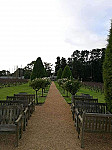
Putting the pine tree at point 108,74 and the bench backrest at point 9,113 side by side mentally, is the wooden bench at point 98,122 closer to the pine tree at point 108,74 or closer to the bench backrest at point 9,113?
the pine tree at point 108,74

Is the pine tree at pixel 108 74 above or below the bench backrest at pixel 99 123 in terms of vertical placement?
above

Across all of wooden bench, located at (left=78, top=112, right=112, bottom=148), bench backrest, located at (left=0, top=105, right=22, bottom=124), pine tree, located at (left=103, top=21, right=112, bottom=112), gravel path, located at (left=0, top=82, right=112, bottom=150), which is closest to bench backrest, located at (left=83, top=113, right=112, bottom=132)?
wooden bench, located at (left=78, top=112, right=112, bottom=148)

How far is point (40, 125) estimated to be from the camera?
5.92m

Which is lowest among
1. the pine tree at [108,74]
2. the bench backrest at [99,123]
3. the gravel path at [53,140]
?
the gravel path at [53,140]

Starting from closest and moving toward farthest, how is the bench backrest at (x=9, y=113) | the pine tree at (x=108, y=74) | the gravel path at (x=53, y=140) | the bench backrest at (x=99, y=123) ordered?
the gravel path at (x=53, y=140) < the bench backrest at (x=99, y=123) < the bench backrest at (x=9, y=113) < the pine tree at (x=108, y=74)

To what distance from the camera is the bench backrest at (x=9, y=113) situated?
483 centimetres

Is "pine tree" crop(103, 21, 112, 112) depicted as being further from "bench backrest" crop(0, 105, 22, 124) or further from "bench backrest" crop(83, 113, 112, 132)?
"bench backrest" crop(0, 105, 22, 124)

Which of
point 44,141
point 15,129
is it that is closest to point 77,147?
point 44,141

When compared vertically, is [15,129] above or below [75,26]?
below

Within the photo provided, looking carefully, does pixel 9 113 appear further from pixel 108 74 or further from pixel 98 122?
pixel 108 74

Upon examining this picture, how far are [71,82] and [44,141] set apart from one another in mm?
7141

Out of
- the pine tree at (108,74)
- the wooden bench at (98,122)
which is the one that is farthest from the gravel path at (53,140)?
the pine tree at (108,74)

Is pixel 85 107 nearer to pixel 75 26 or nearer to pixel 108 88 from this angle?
pixel 108 88

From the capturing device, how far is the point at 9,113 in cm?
488
